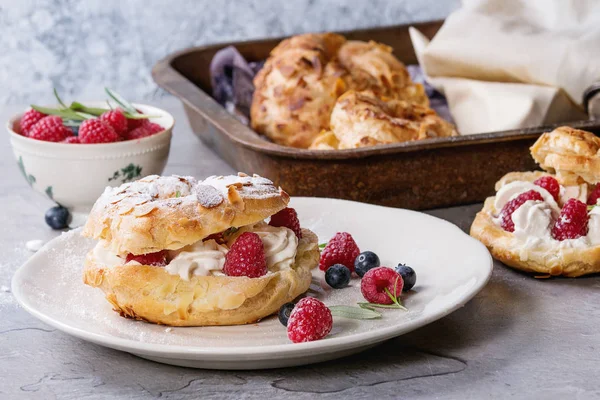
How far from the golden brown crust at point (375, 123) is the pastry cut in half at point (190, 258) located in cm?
74

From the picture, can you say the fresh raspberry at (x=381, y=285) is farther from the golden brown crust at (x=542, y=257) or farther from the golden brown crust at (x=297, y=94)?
the golden brown crust at (x=297, y=94)

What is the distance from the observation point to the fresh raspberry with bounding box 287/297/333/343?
4.93ft

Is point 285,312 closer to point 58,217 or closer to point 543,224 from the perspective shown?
point 543,224

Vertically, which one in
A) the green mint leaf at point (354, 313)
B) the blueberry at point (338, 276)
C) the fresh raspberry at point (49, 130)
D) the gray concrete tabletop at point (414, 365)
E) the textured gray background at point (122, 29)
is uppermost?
the fresh raspberry at point (49, 130)

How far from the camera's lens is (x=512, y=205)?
2.00 metres

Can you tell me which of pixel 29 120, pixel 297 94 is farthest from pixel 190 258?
pixel 297 94

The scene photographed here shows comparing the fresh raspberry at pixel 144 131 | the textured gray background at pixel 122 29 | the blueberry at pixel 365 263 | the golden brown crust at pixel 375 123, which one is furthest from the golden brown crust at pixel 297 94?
the textured gray background at pixel 122 29

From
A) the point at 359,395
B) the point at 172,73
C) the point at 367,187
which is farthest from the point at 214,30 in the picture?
the point at 359,395

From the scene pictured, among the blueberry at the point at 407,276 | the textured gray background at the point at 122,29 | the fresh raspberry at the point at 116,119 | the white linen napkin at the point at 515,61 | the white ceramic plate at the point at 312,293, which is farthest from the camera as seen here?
the textured gray background at the point at 122,29

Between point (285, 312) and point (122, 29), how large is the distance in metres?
3.08

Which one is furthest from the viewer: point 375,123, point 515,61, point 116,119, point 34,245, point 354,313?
point 515,61

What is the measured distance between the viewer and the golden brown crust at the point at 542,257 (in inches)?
74.9

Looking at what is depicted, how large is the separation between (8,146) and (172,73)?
0.65 metres

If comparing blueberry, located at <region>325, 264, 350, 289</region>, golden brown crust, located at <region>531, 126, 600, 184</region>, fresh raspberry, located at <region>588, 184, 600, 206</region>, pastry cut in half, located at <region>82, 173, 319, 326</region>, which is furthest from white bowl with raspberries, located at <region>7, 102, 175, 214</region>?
fresh raspberry, located at <region>588, 184, 600, 206</region>
